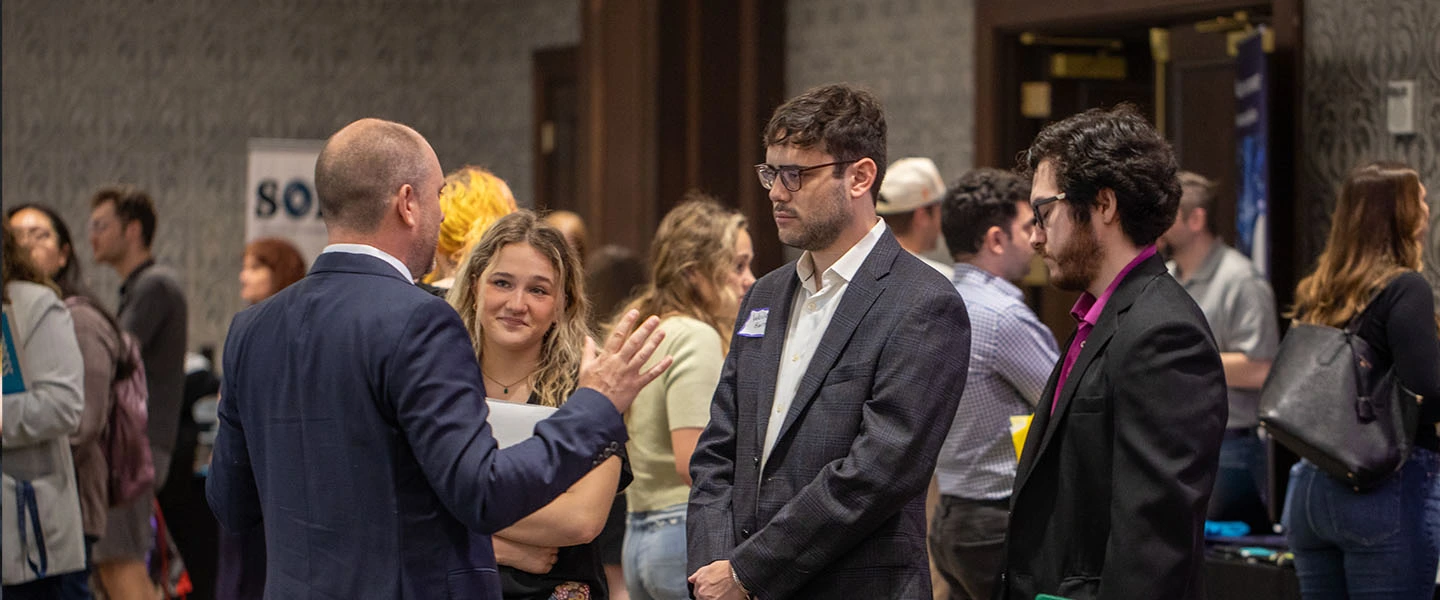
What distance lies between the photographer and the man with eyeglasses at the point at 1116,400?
6.72 ft

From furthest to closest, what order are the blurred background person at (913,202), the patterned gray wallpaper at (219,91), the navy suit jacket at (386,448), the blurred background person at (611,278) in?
the patterned gray wallpaper at (219,91), the blurred background person at (611,278), the blurred background person at (913,202), the navy suit jacket at (386,448)

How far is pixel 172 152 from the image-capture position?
9047 millimetres

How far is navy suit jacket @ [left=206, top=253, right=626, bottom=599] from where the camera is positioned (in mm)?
1972

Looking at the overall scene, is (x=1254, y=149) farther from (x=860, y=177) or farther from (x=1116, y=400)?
(x=1116, y=400)

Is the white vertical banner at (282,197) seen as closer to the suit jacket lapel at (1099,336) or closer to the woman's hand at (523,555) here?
the woman's hand at (523,555)

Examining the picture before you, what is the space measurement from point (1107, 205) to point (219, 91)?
26.1 feet

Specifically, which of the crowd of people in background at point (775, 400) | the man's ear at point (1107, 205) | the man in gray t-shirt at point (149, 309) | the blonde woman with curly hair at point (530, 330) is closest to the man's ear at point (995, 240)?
the crowd of people in background at point (775, 400)

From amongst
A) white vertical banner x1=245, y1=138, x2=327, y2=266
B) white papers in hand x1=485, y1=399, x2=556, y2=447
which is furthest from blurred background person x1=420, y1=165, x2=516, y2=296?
white vertical banner x1=245, y1=138, x2=327, y2=266

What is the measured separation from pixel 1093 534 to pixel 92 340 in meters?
3.26

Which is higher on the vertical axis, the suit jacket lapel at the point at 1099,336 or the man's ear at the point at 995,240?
the man's ear at the point at 995,240

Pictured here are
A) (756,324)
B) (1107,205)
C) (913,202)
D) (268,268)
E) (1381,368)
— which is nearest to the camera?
(1107,205)

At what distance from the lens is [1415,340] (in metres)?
3.43

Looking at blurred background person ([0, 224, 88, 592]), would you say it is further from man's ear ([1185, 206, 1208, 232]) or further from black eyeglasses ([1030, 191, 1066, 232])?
man's ear ([1185, 206, 1208, 232])

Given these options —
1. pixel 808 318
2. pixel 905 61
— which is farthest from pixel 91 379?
pixel 905 61
